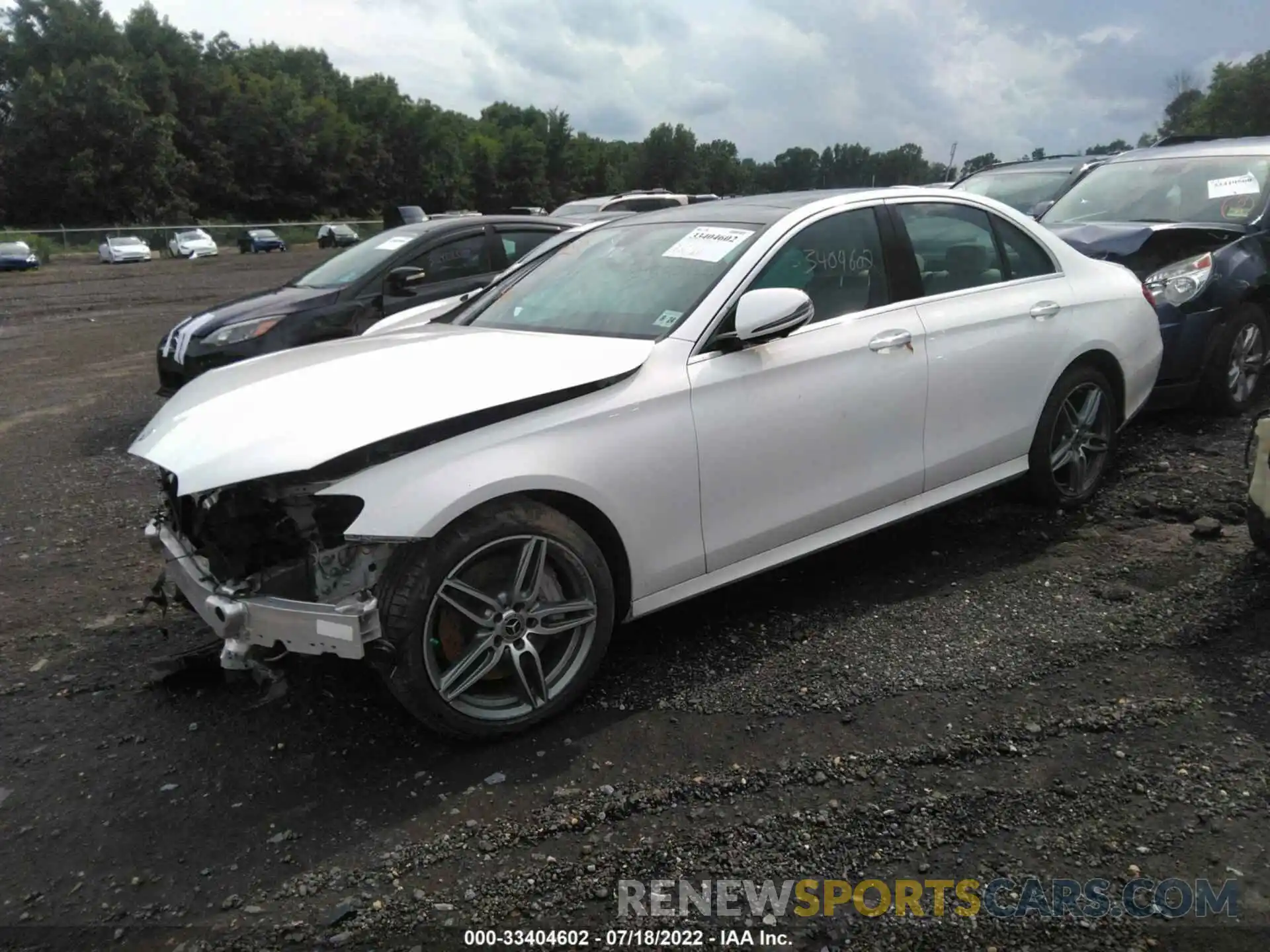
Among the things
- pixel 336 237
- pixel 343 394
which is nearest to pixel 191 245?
pixel 336 237

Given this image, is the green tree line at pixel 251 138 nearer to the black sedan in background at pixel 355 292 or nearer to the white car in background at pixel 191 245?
the white car in background at pixel 191 245

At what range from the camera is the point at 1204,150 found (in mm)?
7500

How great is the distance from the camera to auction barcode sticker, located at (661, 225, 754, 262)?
12.2 feet

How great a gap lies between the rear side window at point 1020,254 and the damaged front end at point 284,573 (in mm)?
3338

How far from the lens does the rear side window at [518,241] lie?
826 cm

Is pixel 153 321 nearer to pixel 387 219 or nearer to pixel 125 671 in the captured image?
pixel 387 219

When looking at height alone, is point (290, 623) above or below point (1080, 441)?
above

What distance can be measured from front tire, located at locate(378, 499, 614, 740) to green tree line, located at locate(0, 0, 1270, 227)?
65973mm

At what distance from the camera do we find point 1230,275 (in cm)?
611

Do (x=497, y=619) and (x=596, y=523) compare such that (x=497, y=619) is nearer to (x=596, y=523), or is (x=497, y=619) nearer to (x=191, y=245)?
(x=596, y=523)

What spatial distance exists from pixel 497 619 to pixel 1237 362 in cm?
573

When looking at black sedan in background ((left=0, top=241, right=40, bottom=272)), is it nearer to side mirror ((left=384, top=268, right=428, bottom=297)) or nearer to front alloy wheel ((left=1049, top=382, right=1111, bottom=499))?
side mirror ((left=384, top=268, right=428, bottom=297))

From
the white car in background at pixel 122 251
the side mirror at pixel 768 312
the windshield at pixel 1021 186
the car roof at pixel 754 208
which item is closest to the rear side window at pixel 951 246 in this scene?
the car roof at pixel 754 208

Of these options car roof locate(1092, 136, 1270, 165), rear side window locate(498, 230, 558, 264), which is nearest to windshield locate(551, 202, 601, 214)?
rear side window locate(498, 230, 558, 264)
